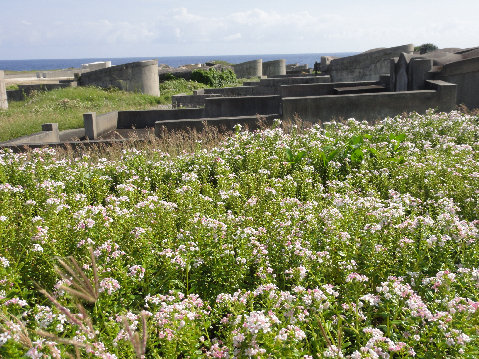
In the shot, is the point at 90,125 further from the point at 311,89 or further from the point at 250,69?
the point at 250,69

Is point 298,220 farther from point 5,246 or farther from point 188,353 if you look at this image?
point 5,246

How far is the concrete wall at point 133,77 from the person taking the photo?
22.6 m

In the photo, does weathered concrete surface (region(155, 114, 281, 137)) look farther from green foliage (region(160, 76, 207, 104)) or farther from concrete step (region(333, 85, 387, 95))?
green foliage (region(160, 76, 207, 104))

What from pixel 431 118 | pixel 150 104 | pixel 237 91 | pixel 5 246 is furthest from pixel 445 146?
pixel 150 104

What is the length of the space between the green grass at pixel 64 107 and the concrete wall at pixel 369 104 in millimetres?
8784

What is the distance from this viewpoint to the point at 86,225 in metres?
3.92

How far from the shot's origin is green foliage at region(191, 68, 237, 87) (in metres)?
27.2

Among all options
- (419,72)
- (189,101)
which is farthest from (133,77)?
(419,72)

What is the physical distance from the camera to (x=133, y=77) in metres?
22.7

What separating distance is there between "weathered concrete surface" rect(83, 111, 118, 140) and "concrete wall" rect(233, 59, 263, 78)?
21019 millimetres

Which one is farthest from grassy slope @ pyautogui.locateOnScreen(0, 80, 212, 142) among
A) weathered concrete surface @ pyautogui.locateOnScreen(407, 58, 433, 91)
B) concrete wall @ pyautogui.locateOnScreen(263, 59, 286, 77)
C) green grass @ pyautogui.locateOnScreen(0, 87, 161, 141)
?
concrete wall @ pyautogui.locateOnScreen(263, 59, 286, 77)

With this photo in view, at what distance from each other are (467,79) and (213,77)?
17908 mm

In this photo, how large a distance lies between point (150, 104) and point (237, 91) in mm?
4205

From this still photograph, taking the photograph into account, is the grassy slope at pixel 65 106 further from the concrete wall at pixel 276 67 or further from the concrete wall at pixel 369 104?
the concrete wall at pixel 276 67
